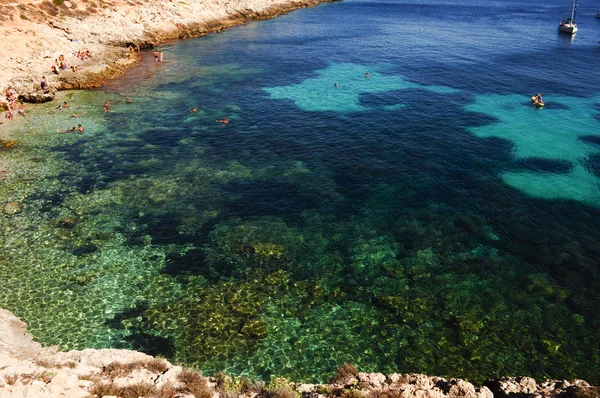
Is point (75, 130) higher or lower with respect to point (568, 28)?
lower

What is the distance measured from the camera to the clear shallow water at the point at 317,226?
23.5m

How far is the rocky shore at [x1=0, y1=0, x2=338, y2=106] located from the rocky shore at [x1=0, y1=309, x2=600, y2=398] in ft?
161

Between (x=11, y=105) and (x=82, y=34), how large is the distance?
27.9m

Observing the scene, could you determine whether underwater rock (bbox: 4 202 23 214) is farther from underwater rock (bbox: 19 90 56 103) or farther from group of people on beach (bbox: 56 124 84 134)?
underwater rock (bbox: 19 90 56 103)

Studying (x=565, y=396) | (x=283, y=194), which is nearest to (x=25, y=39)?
(x=283, y=194)

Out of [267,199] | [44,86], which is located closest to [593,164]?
[267,199]

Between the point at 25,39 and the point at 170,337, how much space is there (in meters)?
63.4

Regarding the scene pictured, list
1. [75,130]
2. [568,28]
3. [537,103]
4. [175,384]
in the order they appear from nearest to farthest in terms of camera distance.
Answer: [175,384] < [75,130] < [537,103] < [568,28]

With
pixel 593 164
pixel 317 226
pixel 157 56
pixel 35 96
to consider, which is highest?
pixel 157 56

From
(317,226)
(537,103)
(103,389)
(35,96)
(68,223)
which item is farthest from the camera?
(537,103)

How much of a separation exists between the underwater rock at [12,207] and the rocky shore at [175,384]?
1861 cm

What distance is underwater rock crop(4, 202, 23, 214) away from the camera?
33094 mm

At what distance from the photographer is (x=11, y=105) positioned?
51.6 metres

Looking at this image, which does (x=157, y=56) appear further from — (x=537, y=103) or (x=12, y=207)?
(x=537, y=103)
